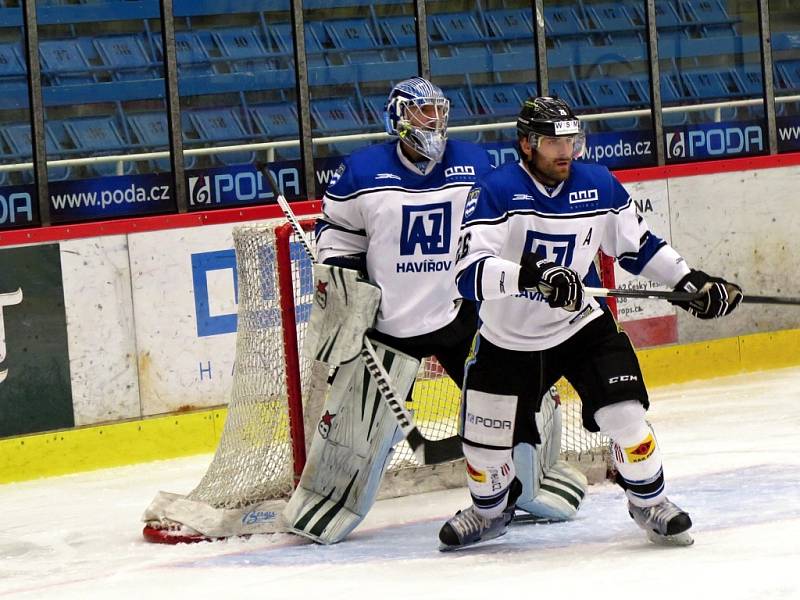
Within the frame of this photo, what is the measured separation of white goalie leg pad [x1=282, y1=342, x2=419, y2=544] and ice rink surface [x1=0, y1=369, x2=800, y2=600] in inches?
3.1

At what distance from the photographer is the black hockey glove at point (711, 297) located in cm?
363

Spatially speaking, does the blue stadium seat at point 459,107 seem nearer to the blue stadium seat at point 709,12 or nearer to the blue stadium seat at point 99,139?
the blue stadium seat at point 709,12

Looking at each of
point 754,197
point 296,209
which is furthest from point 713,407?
point 296,209

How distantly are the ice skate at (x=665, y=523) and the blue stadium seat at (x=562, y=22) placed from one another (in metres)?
3.73

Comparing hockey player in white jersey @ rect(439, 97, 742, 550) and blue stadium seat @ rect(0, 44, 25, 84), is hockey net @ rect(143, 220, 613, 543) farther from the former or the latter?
blue stadium seat @ rect(0, 44, 25, 84)

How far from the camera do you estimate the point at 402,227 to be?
13.7 ft

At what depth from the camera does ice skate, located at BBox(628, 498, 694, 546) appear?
143 inches

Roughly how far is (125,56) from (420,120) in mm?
2307

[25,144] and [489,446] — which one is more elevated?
[25,144]

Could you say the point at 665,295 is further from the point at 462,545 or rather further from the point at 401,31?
the point at 401,31

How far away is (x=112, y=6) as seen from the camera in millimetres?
6117

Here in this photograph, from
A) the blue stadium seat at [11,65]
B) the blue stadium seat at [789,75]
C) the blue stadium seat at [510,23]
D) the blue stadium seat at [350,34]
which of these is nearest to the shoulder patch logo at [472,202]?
the blue stadium seat at [11,65]

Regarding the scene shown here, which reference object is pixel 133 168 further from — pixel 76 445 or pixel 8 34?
pixel 76 445

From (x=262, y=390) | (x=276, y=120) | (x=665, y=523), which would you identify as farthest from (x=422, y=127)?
(x=276, y=120)
